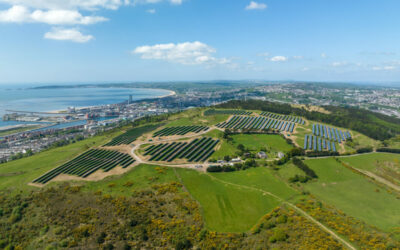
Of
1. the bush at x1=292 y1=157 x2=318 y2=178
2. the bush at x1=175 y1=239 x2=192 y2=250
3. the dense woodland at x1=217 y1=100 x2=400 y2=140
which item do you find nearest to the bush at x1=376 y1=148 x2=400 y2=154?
the dense woodland at x1=217 y1=100 x2=400 y2=140

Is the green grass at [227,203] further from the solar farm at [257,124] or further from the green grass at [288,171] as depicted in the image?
the solar farm at [257,124]

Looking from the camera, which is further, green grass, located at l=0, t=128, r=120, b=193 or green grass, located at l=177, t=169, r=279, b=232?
green grass, located at l=0, t=128, r=120, b=193

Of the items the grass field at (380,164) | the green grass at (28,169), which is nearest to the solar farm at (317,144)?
the grass field at (380,164)

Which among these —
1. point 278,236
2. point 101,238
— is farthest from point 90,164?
A: point 278,236

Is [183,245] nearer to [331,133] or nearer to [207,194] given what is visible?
[207,194]

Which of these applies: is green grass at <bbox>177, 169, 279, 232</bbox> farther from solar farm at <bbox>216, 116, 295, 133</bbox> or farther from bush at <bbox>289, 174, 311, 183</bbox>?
solar farm at <bbox>216, 116, 295, 133</bbox>

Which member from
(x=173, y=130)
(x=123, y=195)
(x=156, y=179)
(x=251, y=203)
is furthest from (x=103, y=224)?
(x=173, y=130)
